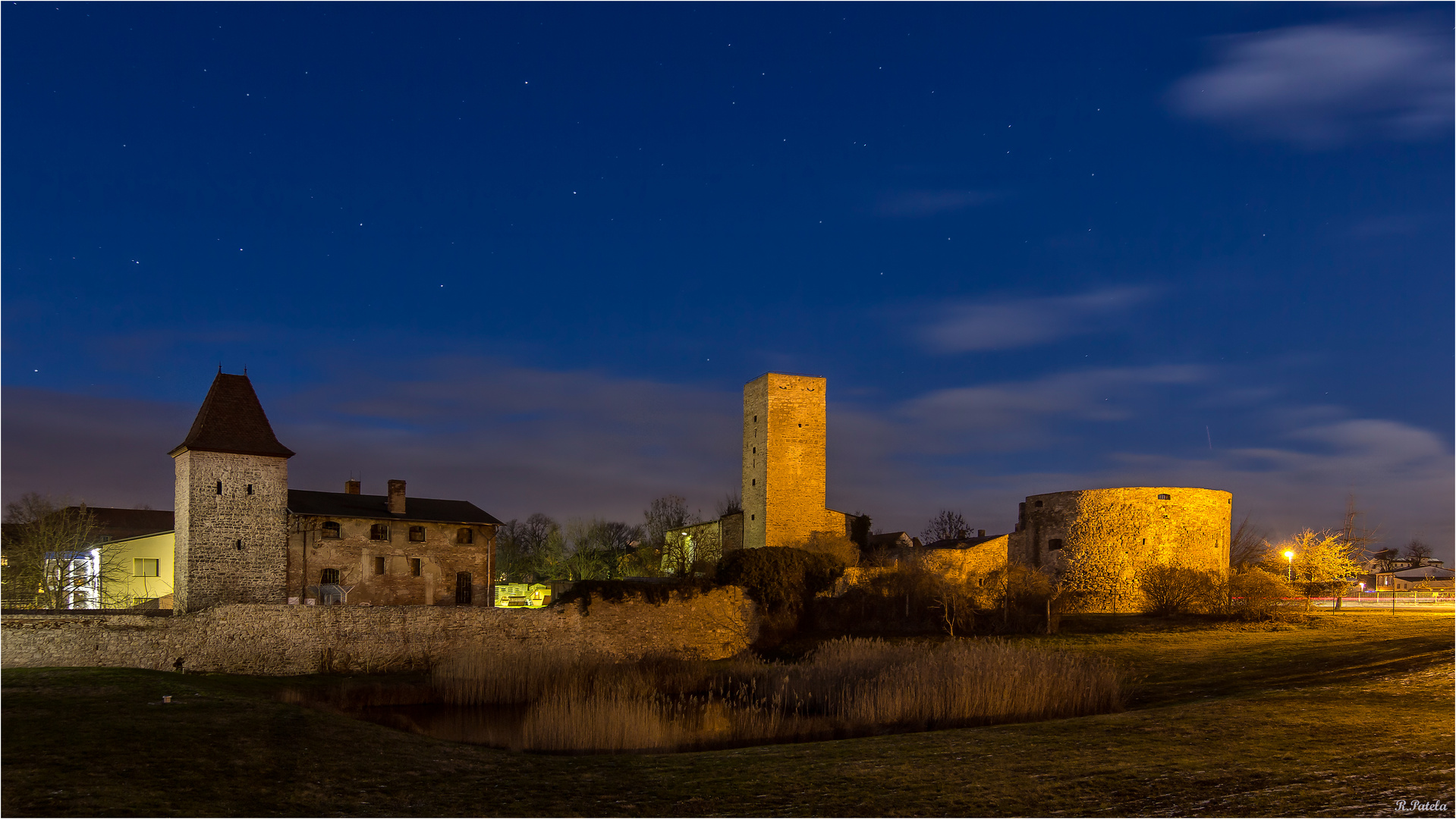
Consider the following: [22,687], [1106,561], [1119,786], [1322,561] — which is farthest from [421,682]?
[1322,561]

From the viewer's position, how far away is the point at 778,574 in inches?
1518

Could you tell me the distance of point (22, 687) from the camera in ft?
63.0

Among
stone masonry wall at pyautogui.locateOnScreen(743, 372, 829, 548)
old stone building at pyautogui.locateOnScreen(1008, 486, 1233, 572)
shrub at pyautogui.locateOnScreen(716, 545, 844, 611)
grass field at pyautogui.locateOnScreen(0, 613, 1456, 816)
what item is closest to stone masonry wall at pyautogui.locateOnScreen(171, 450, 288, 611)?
shrub at pyautogui.locateOnScreen(716, 545, 844, 611)

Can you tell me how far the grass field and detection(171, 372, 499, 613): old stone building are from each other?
18209mm

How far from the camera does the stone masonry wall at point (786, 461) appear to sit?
45.4 m

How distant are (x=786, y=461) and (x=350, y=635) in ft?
70.4

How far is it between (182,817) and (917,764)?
8.23m

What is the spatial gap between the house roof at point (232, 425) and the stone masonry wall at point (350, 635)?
27.1 ft

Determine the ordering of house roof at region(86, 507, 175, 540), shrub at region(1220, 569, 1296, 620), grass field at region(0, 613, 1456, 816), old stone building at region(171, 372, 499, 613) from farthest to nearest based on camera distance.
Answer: house roof at region(86, 507, 175, 540)
old stone building at region(171, 372, 499, 613)
shrub at region(1220, 569, 1296, 620)
grass field at region(0, 613, 1456, 816)

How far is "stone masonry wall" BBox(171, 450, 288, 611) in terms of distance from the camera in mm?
34656

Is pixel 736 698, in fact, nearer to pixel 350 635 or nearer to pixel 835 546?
pixel 350 635

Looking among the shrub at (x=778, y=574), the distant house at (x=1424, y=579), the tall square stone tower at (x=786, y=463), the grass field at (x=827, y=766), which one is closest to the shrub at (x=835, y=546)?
the tall square stone tower at (x=786, y=463)

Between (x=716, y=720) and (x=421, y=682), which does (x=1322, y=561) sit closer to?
(x=716, y=720)

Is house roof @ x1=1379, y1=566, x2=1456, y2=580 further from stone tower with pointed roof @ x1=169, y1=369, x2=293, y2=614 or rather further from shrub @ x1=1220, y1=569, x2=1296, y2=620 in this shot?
stone tower with pointed roof @ x1=169, y1=369, x2=293, y2=614
